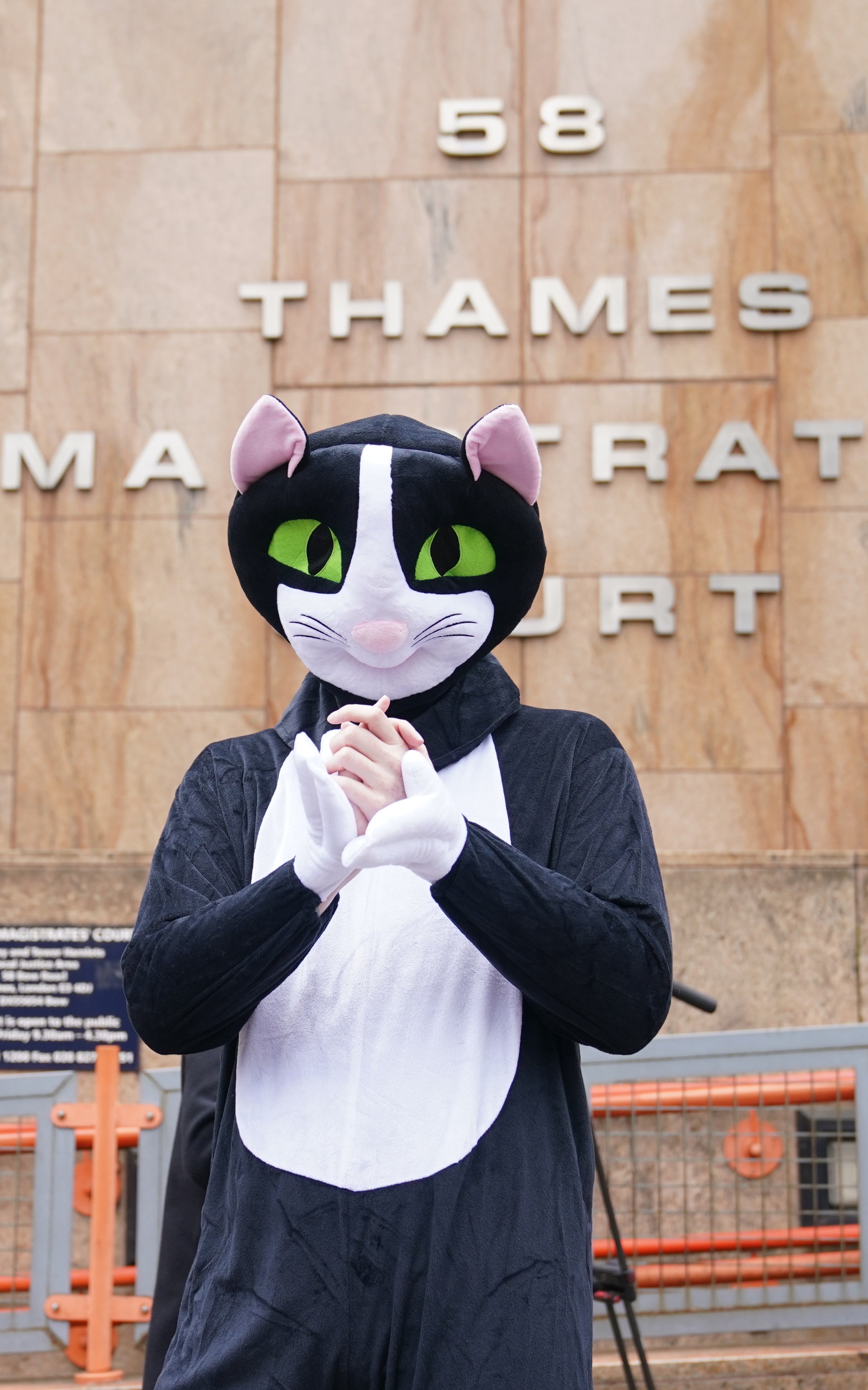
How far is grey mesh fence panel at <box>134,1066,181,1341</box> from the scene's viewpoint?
14.3ft

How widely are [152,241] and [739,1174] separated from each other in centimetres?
541

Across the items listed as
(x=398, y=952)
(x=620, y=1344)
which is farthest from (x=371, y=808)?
(x=620, y=1344)

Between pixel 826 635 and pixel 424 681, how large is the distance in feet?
17.6

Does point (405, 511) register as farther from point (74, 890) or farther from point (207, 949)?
point (74, 890)

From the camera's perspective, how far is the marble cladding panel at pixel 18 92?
25.0ft

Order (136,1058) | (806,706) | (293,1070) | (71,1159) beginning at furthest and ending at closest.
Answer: (806,706)
(136,1058)
(71,1159)
(293,1070)

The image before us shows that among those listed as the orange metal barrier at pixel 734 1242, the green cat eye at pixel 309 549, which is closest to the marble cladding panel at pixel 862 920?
the orange metal barrier at pixel 734 1242

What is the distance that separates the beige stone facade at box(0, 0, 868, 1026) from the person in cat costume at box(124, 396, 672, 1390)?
5.07m

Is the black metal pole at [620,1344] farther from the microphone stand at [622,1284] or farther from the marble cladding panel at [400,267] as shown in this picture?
the marble cladding panel at [400,267]

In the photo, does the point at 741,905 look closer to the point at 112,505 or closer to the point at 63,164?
the point at 112,505

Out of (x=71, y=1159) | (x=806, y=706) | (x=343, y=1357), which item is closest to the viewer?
(x=343, y=1357)

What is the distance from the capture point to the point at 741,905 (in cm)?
566

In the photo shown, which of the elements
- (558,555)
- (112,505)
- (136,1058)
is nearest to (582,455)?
(558,555)

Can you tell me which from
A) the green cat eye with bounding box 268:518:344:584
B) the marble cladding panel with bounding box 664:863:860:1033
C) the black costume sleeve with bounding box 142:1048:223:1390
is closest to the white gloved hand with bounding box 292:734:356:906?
the green cat eye with bounding box 268:518:344:584
